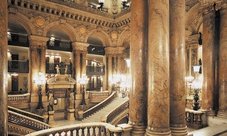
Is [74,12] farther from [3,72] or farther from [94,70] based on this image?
[3,72]

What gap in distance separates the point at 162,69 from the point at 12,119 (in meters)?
9.55

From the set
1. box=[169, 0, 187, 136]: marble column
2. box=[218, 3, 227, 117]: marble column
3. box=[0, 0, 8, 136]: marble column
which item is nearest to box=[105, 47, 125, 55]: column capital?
box=[218, 3, 227, 117]: marble column

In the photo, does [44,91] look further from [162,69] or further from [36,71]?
[162,69]

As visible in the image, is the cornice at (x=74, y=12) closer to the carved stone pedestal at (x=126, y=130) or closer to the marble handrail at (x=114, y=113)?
the marble handrail at (x=114, y=113)

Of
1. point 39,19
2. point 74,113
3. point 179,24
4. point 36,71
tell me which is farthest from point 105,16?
point 179,24

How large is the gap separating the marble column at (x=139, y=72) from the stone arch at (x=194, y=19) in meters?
8.61

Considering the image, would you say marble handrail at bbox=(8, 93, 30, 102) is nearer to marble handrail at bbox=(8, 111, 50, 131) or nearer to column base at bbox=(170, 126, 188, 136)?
marble handrail at bbox=(8, 111, 50, 131)

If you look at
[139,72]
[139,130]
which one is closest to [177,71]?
[139,72]

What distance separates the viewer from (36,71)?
13.1 meters

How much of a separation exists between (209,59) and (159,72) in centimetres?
353

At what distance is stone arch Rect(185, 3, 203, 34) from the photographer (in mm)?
11572

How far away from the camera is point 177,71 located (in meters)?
4.03

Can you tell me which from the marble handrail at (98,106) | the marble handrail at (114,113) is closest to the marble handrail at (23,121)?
the marble handrail at (98,106)

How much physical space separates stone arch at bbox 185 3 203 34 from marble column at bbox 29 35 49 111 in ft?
34.7
